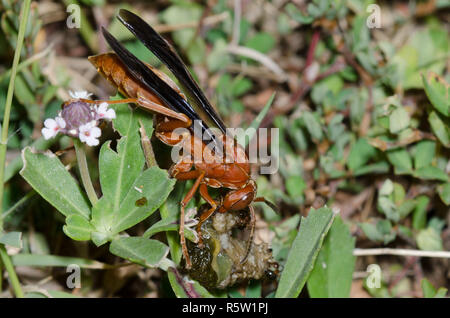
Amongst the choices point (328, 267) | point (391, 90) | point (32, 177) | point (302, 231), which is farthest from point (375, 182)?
point (32, 177)

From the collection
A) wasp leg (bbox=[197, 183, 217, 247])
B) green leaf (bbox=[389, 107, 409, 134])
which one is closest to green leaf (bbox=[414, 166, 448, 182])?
green leaf (bbox=[389, 107, 409, 134])

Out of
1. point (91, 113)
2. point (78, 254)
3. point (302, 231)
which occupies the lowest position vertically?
Result: point (78, 254)

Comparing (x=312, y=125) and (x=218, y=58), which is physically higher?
(x=218, y=58)

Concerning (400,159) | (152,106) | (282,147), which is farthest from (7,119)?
(400,159)

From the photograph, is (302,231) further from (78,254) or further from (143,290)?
(78,254)

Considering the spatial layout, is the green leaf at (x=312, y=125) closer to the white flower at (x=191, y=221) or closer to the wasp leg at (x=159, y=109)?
the wasp leg at (x=159, y=109)

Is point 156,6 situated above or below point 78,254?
above

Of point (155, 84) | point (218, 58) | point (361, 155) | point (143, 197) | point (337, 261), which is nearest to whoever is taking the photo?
point (143, 197)

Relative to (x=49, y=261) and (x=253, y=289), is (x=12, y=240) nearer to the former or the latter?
(x=49, y=261)
